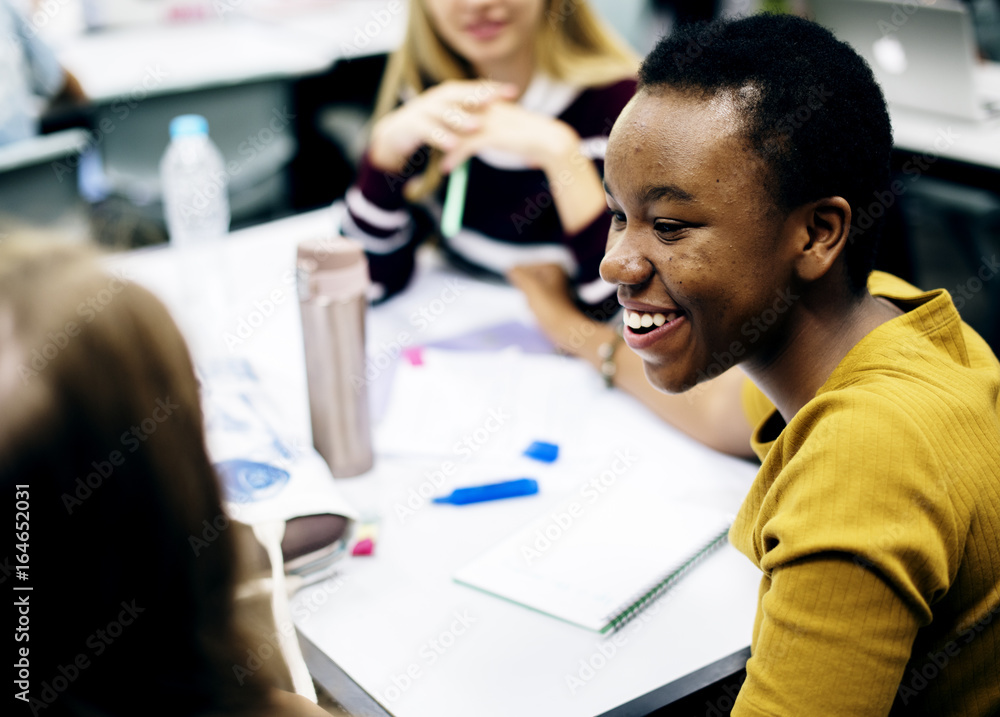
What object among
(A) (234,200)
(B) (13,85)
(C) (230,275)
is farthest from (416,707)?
(A) (234,200)

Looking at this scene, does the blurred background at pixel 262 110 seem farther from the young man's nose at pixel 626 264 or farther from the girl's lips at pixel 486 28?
the young man's nose at pixel 626 264

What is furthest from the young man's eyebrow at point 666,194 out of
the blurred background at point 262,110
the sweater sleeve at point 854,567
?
the blurred background at point 262,110

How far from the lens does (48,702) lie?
21.3 inches

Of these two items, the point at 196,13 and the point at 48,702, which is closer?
the point at 48,702

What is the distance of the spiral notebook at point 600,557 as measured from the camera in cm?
88

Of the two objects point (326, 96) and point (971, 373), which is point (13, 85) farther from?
point (971, 373)

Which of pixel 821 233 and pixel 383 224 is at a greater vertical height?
pixel 821 233

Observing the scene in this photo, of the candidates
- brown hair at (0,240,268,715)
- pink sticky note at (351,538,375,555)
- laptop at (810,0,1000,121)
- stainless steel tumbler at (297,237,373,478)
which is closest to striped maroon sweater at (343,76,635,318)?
stainless steel tumbler at (297,237,373,478)

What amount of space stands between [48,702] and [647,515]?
2.14ft

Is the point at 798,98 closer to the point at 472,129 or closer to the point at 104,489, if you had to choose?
the point at 104,489

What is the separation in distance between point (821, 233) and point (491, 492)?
1.65 feet

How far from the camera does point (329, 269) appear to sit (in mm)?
1041

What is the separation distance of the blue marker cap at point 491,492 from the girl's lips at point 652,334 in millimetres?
307

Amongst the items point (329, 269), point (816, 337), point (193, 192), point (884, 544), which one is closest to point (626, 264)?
point (816, 337)
